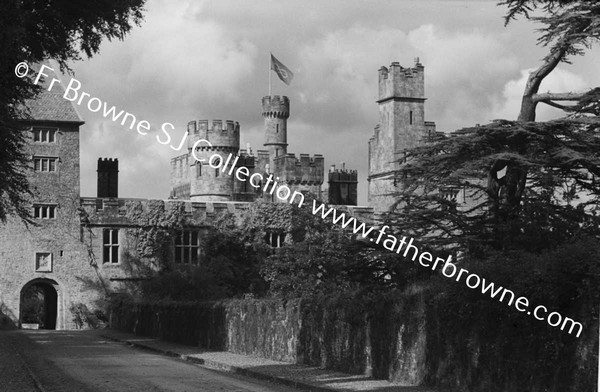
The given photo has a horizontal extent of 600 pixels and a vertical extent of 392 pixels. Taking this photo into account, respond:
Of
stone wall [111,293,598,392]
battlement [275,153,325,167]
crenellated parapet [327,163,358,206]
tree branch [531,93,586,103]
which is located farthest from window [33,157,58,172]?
tree branch [531,93,586,103]

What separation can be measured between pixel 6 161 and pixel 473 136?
9.85 m

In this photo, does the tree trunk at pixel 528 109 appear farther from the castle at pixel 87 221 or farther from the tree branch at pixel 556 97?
the castle at pixel 87 221

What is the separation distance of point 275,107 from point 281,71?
22.7 m

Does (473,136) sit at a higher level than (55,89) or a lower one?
lower

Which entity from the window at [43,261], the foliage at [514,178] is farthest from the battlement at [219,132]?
the foliage at [514,178]

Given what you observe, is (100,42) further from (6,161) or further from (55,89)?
(55,89)

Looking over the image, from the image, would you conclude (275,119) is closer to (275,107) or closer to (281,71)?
(275,107)

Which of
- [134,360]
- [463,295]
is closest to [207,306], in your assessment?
[134,360]

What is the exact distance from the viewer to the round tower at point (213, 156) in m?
69.5

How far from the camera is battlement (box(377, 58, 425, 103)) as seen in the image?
56.9 meters

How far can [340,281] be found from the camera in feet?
113

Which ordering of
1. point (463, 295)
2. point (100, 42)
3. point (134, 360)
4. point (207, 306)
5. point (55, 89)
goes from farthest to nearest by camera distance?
point (55, 89)
point (207, 306)
point (134, 360)
point (100, 42)
point (463, 295)

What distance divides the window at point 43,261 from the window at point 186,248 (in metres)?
6.24

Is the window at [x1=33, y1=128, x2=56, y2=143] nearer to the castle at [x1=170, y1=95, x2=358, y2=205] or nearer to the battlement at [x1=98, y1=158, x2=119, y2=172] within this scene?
the battlement at [x1=98, y1=158, x2=119, y2=172]
